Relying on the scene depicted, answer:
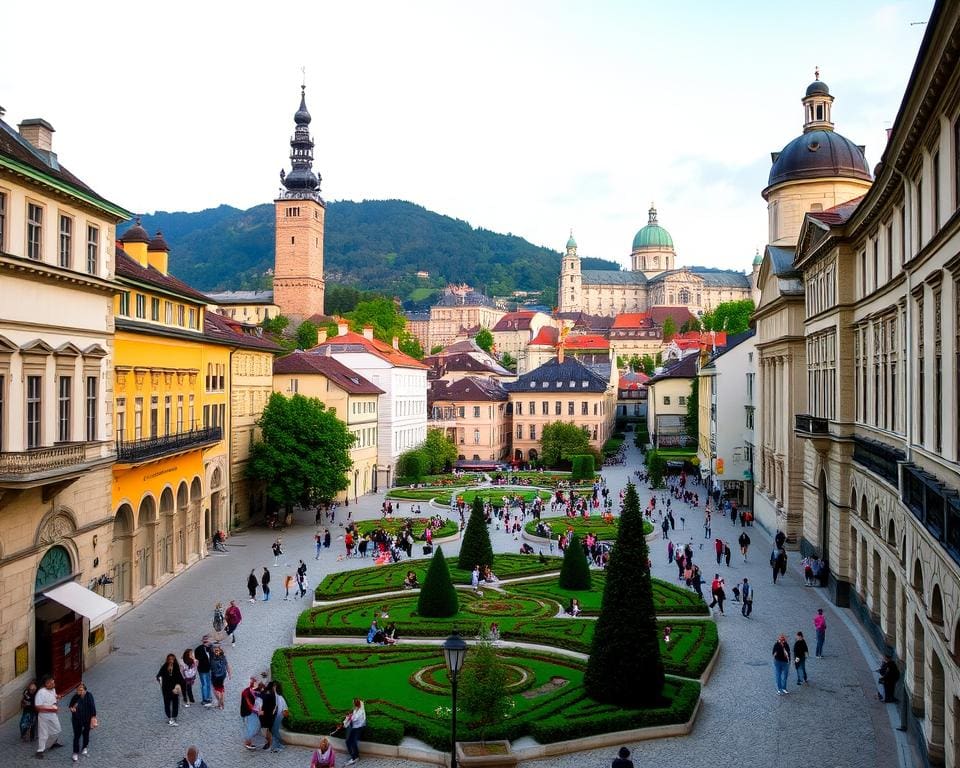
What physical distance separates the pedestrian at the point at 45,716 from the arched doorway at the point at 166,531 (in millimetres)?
18364

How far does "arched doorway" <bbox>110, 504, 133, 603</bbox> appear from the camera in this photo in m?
34.8

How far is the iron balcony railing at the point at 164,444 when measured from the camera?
110ft

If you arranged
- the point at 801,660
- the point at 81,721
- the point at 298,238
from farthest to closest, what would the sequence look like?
the point at 298,238, the point at 801,660, the point at 81,721

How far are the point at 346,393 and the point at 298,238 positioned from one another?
101527 mm

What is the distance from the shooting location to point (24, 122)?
2730 centimetres

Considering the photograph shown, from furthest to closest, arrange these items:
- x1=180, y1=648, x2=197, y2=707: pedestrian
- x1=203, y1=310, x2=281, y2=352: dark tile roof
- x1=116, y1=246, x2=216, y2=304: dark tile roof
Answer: x1=203, y1=310, x2=281, y2=352: dark tile roof → x1=116, y1=246, x2=216, y2=304: dark tile roof → x1=180, y1=648, x2=197, y2=707: pedestrian

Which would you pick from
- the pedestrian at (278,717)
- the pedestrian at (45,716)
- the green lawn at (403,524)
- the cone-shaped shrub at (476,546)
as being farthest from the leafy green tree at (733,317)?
the pedestrian at (45,716)

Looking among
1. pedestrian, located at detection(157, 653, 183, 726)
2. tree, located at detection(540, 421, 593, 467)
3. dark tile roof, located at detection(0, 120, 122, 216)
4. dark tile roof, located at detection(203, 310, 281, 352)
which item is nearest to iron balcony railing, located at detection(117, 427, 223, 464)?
dark tile roof, located at detection(203, 310, 281, 352)

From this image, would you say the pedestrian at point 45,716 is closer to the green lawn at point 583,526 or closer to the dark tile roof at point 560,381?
the green lawn at point 583,526

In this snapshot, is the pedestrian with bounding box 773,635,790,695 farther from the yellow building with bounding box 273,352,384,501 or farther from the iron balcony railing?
the yellow building with bounding box 273,352,384,501

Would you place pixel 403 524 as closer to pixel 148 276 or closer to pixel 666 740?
pixel 148 276

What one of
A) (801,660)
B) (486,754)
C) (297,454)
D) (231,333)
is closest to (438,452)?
(297,454)

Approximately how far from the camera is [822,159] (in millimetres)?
54531

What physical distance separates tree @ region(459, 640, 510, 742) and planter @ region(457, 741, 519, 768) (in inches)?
29.9
